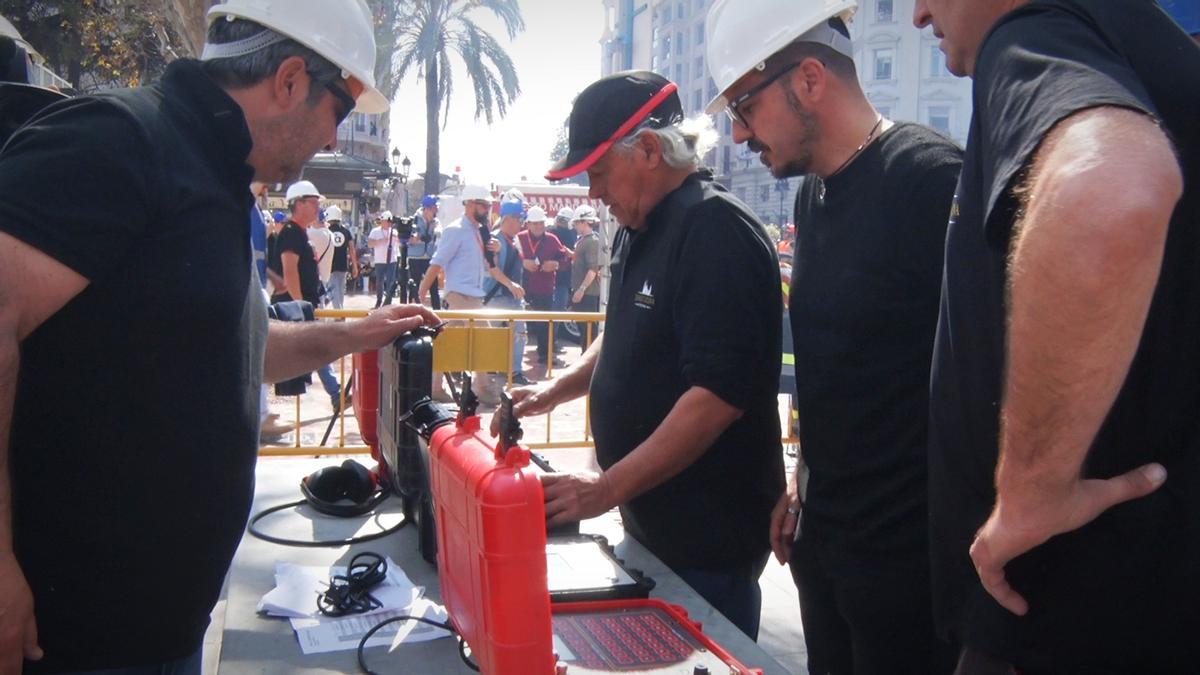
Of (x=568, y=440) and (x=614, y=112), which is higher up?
(x=614, y=112)

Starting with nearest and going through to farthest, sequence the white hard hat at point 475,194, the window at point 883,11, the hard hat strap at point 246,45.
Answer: the hard hat strap at point 246,45
the white hard hat at point 475,194
the window at point 883,11

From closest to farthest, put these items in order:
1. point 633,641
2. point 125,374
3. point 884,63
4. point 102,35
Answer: point 125,374
point 633,641
point 102,35
point 884,63

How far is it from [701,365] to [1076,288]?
116 cm

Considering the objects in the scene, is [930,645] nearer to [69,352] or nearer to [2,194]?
[69,352]

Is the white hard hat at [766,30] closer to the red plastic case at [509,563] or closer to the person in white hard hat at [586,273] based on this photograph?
the red plastic case at [509,563]

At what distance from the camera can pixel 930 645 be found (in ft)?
Answer: 6.58

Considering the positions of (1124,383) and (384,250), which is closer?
(1124,383)

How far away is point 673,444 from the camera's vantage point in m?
2.12

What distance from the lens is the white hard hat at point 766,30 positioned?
2152 mm

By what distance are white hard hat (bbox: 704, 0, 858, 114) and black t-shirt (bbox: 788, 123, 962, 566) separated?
0.30 metres

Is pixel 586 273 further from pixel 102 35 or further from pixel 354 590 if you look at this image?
pixel 354 590

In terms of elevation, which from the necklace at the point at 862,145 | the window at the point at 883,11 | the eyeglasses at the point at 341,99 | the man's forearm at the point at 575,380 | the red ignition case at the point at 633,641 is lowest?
the red ignition case at the point at 633,641

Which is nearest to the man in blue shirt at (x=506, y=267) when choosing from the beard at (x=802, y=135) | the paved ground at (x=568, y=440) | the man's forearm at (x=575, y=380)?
the paved ground at (x=568, y=440)

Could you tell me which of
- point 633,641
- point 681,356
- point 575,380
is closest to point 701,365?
point 681,356
